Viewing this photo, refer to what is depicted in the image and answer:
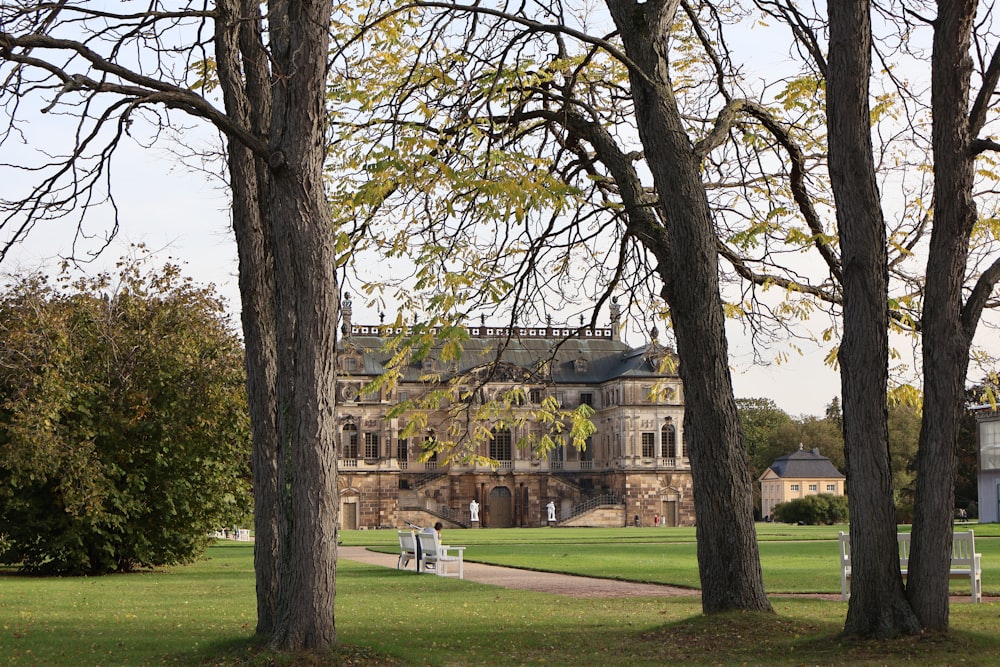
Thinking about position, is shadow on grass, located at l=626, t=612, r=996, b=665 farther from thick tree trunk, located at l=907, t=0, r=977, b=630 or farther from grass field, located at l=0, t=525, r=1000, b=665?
thick tree trunk, located at l=907, t=0, r=977, b=630

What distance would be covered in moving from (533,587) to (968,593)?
6153 mm

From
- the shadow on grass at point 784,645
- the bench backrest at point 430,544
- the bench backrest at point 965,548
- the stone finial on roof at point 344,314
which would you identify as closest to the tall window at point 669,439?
the stone finial on roof at point 344,314

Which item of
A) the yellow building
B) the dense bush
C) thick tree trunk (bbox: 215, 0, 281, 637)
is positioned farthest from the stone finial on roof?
the yellow building

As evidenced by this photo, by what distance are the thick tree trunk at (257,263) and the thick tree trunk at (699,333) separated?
3.54 meters

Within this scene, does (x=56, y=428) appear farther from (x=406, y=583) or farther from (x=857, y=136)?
(x=857, y=136)

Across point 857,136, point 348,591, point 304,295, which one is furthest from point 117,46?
point 348,591

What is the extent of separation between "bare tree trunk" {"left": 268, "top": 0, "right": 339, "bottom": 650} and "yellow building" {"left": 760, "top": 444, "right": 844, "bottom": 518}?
276 feet

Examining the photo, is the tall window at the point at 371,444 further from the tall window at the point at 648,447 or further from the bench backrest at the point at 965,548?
the bench backrest at the point at 965,548

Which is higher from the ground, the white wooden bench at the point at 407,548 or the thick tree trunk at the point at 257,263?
the thick tree trunk at the point at 257,263

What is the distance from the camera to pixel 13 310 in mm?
21984

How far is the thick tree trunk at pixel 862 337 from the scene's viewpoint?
32.1 ft

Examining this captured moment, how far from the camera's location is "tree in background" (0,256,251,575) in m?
21.3

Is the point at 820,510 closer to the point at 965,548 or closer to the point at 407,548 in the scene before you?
the point at 407,548

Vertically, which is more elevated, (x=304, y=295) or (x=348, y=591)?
(x=304, y=295)
